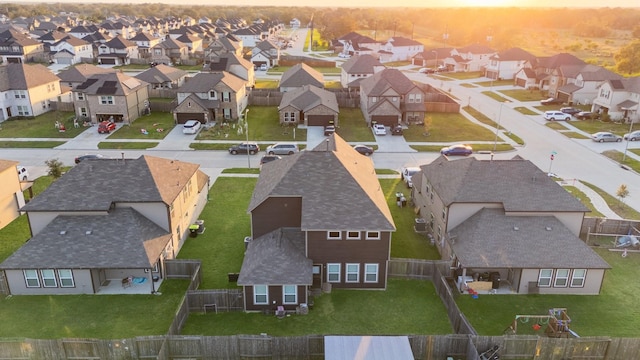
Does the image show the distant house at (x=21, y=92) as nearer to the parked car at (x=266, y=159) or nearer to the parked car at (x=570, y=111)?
the parked car at (x=266, y=159)

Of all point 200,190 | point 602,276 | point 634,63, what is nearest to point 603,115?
→ point 634,63

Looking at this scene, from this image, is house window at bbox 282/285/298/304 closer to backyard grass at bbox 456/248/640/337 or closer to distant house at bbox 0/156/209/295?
distant house at bbox 0/156/209/295

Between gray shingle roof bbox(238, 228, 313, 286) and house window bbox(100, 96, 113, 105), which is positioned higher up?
house window bbox(100, 96, 113, 105)

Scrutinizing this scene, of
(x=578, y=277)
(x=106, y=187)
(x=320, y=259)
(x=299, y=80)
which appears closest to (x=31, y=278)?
(x=106, y=187)

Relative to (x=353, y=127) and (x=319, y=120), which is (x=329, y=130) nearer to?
(x=319, y=120)

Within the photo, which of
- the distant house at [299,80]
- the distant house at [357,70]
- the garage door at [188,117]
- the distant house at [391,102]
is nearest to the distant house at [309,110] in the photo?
the distant house at [391,102]

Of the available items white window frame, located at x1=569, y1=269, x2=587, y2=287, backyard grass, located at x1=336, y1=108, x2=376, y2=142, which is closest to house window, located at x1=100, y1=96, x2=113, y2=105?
backyard grass, located at x1=336, y1=108, x2=376, y2=142

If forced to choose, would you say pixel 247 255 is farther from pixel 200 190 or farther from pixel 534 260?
pixel 534 260
